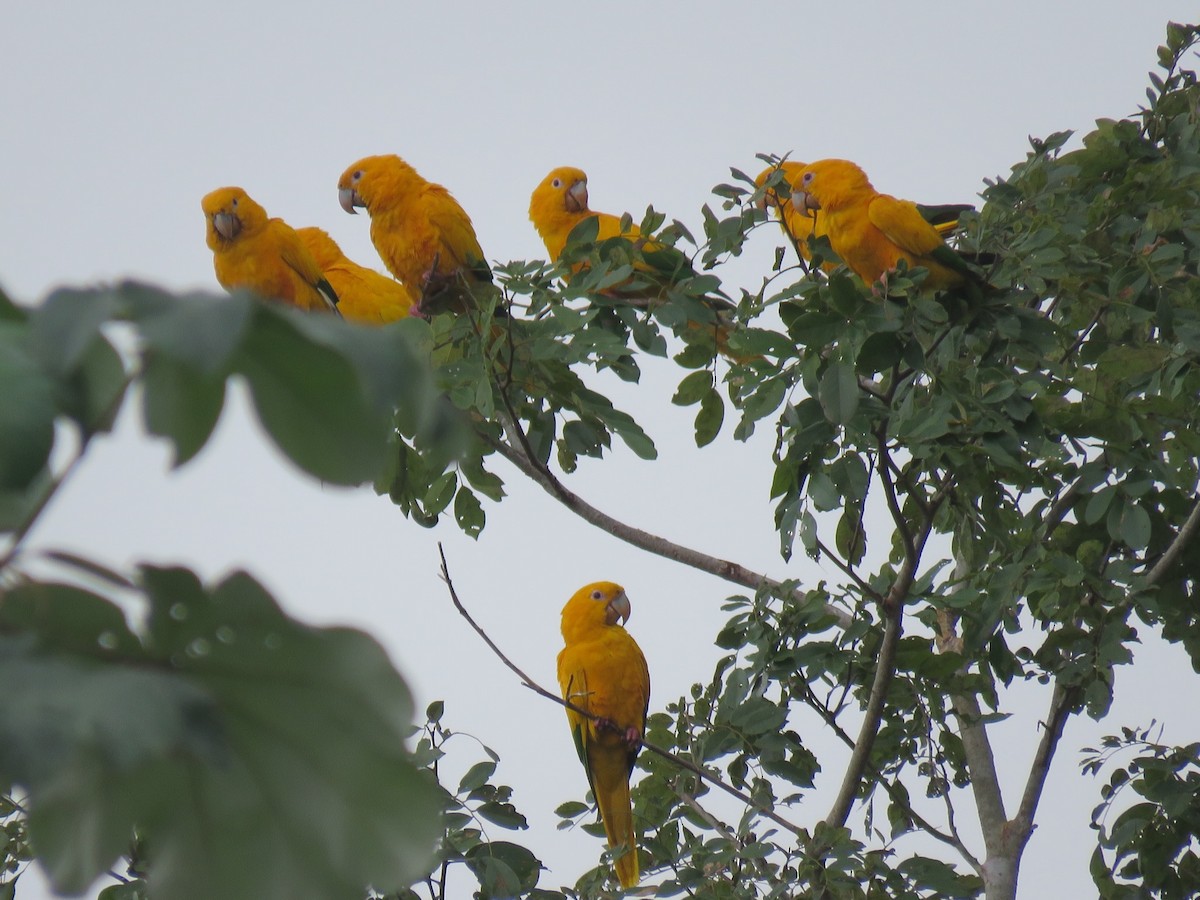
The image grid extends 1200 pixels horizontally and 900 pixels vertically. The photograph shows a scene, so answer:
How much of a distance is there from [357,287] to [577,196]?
0.88 meters

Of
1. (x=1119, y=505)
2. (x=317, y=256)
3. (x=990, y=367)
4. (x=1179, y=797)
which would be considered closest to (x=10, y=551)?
(x=990, y=367)

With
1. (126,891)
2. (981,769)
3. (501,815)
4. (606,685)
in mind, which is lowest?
(126,891)

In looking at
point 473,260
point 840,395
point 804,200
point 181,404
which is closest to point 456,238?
point 473,260

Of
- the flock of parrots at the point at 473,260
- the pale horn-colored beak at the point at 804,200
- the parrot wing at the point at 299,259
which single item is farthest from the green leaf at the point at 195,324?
the parrot wing at the point at 299,259

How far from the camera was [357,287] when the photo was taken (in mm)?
4242

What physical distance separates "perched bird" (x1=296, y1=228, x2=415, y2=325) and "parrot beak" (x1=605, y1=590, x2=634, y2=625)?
4.06 ft

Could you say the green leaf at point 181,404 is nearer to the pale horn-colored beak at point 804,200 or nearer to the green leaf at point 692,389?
the green leaf at point 692,389

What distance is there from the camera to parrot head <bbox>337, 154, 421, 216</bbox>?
4293mm

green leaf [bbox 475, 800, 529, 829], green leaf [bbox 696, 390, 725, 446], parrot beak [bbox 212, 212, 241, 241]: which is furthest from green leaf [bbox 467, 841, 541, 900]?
parrot beak [bbox 212, 212, 241, 241]

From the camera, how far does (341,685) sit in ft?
1.05

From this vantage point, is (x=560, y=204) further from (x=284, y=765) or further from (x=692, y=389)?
(x=284, y=765)

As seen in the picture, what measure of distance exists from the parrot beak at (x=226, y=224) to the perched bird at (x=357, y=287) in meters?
0.39

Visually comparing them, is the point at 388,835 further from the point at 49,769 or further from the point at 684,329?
the point at 684,329

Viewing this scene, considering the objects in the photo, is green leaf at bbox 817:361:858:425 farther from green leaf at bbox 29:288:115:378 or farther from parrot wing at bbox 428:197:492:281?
parrot wing at bbox 428:197:492:281
